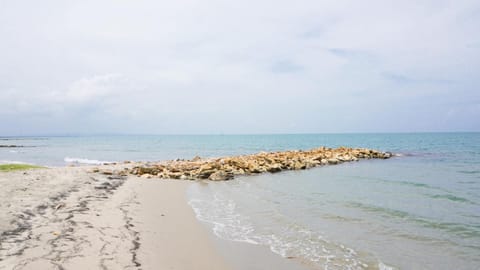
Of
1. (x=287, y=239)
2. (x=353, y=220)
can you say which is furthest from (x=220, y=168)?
(x=287, y=239)

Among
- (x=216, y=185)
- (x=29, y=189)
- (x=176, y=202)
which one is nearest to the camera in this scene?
(x=29, y=189)

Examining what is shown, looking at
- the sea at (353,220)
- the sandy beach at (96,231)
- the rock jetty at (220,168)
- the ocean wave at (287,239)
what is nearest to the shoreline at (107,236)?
the sandy beach at (96,231)

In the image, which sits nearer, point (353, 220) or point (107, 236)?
point (107, 236)

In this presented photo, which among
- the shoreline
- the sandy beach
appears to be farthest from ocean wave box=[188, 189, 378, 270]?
the sandy beach

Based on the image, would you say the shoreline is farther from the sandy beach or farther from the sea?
the sea

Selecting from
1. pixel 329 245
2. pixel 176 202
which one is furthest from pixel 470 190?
pixel 176 202

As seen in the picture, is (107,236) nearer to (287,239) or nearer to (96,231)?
(96,231)

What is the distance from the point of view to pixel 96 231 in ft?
23.9

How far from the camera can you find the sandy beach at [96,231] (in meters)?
5.68

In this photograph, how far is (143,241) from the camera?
707 centimetres

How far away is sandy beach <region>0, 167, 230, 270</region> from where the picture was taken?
5.68 meters

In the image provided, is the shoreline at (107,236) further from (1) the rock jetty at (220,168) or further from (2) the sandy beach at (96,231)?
(1) the rock jetty at (220,168)

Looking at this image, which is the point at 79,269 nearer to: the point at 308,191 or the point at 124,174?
the point at 308,191

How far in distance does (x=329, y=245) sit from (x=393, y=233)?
6.73ft
